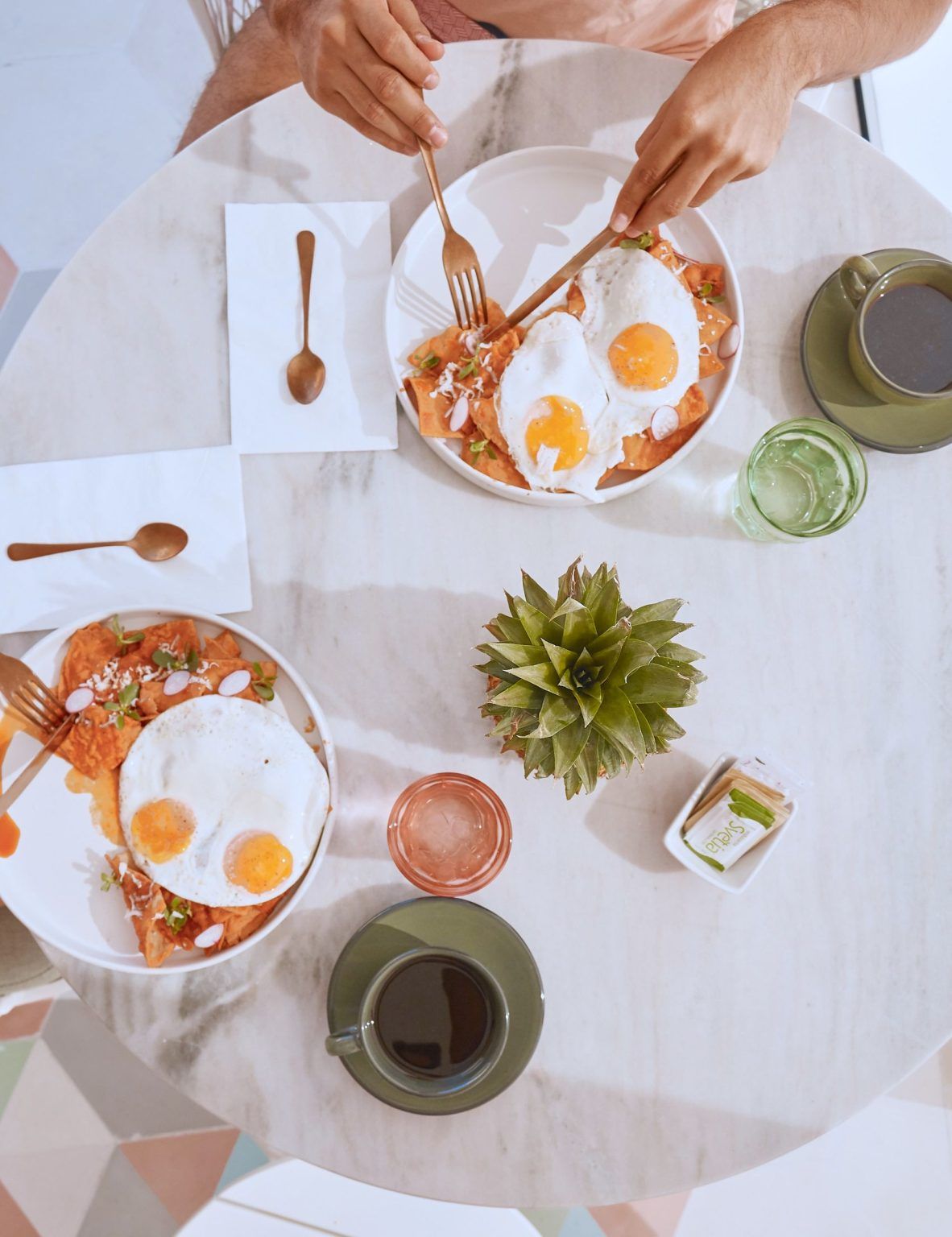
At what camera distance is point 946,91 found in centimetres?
229

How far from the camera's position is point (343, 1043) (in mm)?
1148

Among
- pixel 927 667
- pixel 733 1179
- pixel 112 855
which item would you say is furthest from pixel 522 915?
pixel 733 1179

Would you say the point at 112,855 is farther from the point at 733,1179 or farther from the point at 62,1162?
the point at 733,1179

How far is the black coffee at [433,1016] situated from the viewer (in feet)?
4.03

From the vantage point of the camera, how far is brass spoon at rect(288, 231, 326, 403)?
1346mm

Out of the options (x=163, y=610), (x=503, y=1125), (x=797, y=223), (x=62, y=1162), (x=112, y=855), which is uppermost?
(x=797, y=223)

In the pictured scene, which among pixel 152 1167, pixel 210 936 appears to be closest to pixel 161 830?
pixel 210 936

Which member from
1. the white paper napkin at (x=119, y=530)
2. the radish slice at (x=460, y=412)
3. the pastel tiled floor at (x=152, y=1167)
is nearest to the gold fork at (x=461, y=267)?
the radish slice at (x=460, y=412)

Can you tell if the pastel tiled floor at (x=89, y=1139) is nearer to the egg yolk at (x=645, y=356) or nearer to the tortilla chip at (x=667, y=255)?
the egg yolk at (x=645, y=356)

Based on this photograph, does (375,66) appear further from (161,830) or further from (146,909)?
(146,909)

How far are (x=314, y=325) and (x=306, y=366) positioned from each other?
2.9 inches

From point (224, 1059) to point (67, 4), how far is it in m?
2.86

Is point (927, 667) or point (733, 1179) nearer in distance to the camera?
point (927, 667)

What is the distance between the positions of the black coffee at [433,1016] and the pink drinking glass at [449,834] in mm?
111
